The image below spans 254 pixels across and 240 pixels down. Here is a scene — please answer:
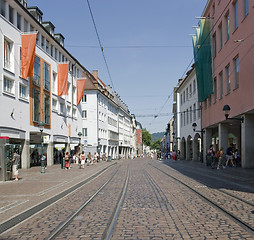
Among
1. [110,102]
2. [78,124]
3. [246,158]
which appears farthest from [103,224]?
[110,102]

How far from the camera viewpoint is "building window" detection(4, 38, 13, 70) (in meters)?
26.5

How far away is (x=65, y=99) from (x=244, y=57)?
25.4 meters

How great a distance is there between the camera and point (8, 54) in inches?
1072

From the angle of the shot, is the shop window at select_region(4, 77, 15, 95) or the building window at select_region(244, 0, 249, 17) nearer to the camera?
the building window at select_region(244, 0, 249, 17)

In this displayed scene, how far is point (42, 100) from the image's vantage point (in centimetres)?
3444

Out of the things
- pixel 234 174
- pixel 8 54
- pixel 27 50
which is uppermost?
pixel 27 50

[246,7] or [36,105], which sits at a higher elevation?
[246,7]

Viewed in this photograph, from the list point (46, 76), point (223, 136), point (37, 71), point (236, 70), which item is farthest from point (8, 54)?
point (223, 136)

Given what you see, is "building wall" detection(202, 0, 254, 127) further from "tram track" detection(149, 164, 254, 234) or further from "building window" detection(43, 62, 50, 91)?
"building window" detection(43, 62, 50, 91)

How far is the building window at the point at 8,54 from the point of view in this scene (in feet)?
87.1

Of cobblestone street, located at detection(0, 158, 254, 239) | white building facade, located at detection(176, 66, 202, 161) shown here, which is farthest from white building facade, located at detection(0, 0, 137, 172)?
white building facade, located at detection(176, 66, 202, 161)

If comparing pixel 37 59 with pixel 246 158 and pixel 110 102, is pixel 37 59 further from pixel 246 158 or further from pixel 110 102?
pixel 110 102

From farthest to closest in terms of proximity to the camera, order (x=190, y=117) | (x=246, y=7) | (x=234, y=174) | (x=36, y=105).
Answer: (x=190, y=117), (x=36, y=105), (x=246, y=7), (x=234, y=174)

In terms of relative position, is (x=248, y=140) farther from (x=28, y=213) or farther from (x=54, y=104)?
(x=54, y=104)
